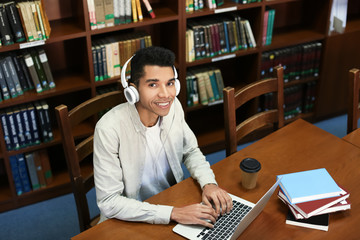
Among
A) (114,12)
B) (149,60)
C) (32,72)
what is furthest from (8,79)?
(149,60)

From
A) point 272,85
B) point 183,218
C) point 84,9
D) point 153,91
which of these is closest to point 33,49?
point 84,9

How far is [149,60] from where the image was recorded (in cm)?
173

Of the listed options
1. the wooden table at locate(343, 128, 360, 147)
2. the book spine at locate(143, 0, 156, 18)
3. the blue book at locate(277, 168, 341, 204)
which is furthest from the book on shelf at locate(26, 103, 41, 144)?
the wooden table at locate(343, 128, 360, 147)

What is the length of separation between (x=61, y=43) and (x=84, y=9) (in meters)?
0.46

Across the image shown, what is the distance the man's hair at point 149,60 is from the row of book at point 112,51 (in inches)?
43.2

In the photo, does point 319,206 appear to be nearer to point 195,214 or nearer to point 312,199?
point 312,199

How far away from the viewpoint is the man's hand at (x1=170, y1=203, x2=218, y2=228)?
1.60 m

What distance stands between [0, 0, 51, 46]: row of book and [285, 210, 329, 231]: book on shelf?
1775mm

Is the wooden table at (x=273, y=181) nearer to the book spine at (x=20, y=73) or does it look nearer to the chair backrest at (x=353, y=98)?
the chair backrest at (x=353, y=98)

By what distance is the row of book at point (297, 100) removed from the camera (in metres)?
3.62

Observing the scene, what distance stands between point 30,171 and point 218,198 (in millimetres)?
1667

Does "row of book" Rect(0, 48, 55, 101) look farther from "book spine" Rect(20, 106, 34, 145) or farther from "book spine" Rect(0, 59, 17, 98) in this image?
"book spine" Rect(20, 106, 34, 145)

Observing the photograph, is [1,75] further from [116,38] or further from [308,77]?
[308,77]

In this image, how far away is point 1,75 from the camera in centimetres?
260
